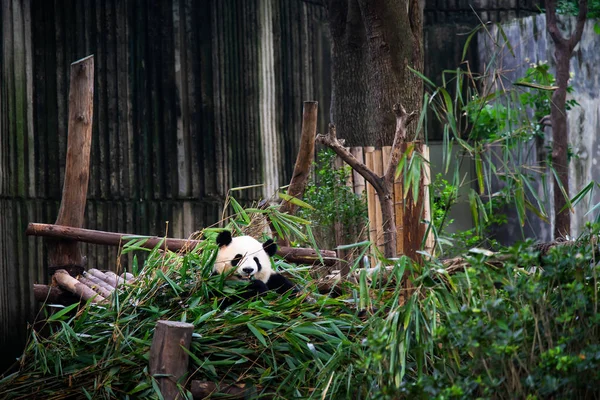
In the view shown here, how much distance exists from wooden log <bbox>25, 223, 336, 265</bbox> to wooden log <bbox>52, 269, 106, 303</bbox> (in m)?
0.23

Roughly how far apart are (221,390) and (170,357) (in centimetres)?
26

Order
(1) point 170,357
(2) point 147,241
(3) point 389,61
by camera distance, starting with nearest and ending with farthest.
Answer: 1. (1) point 170,357
2. (2) point 147,241
3. (3) point 389,61

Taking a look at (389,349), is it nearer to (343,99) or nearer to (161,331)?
(161,331)

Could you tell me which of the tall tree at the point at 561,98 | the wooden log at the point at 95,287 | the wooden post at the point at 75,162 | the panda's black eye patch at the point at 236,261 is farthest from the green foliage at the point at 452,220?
the wooden post at the point at 75,162

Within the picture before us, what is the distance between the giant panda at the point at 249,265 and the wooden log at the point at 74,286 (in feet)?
2.88

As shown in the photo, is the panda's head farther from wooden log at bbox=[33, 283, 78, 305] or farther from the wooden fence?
the wooden fence

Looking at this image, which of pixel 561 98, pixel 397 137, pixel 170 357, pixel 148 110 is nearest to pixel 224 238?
pixel 170 357

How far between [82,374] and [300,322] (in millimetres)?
996

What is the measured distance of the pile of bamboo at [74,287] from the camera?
17.6 feet

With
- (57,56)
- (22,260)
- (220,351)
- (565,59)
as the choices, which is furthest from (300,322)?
(565,59)

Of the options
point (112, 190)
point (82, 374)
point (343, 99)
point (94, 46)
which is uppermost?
point (94, 46)

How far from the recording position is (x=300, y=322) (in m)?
4.07

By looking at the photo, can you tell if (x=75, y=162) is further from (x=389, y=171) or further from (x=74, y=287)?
(x=389, y=171)

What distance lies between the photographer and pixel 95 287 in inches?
215
